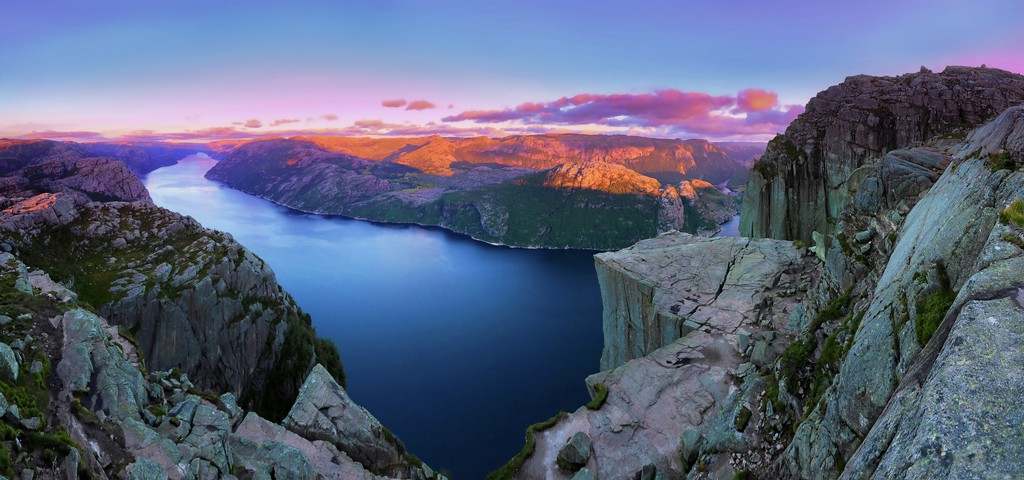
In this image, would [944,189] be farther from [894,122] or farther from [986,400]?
[894,122]

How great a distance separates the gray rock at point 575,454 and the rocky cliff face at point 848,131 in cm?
3776

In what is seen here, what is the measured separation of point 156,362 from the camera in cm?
5406

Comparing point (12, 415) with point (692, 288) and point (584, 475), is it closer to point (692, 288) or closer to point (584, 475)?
point (584, 475)

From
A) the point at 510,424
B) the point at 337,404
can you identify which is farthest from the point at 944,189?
the point at 510,424

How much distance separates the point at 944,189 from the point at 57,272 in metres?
83.2

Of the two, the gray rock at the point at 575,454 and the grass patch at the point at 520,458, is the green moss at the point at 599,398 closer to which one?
the grass patch at the point at 520,458

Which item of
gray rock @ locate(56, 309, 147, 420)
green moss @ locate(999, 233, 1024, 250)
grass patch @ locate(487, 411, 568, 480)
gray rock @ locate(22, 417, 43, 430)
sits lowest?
grass patch @ locate(487, 411, 568, 480)

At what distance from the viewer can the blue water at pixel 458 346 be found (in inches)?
3147

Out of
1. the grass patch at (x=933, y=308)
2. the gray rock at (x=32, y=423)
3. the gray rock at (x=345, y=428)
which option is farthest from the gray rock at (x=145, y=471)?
the grass patch at (x=933, y=308)

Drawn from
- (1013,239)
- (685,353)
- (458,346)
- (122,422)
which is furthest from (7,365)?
(458,346)

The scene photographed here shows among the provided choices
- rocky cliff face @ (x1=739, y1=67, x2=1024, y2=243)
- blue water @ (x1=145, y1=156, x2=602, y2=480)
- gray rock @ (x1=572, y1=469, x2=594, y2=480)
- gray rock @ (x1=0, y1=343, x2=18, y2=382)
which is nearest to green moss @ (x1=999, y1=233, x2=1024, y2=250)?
gray rock @ (x1=572, y1=469, x2=594, y2=480)

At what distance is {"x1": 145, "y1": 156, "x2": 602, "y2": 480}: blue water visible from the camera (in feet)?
262

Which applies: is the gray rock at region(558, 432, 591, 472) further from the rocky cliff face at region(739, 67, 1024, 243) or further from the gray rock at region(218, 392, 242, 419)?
the rocky cliff face at region(739, 67, 1024, 243)

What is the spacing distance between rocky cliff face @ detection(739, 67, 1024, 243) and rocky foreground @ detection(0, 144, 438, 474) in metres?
53.0
